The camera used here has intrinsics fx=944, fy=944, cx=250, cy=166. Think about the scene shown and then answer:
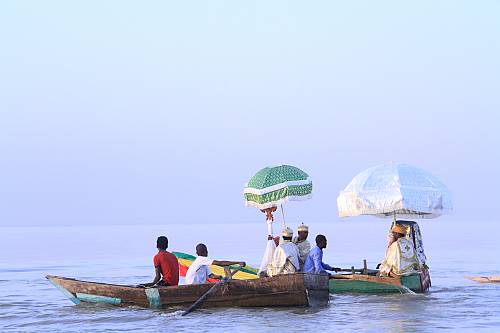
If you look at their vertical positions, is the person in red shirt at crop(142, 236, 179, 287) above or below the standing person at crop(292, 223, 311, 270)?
below

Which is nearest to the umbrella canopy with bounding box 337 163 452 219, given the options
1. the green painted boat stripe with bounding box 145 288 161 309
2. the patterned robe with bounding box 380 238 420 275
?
the patterned robe with bounding box 380 238 420 275

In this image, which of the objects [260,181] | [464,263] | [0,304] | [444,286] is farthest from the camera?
[464,263]

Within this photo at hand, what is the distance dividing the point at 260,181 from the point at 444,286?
7.03 meters

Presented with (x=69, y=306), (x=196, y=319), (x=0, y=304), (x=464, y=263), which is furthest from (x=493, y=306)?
(x=464, y=263)

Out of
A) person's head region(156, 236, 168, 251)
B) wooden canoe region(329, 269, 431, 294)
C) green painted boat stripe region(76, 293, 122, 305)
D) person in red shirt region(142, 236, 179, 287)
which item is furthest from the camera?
wooden canoe region(329, 269, 431, 294)

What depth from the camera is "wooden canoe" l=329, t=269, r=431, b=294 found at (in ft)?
65.5

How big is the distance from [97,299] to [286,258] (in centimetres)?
399

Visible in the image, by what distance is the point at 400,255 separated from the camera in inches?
778

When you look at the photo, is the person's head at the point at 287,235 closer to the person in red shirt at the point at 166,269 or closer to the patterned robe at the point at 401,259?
the person in red shirt at the point at 166,269

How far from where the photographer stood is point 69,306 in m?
20.7

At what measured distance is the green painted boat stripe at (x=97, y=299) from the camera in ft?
61.5

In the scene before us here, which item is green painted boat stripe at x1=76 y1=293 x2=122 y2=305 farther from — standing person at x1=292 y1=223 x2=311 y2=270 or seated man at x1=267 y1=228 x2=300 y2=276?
standing person at x1=292 y1=223 x2=311 y2=270

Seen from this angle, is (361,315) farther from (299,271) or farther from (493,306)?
(493,306)

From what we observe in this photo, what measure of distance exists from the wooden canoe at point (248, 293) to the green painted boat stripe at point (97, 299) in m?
0.28
